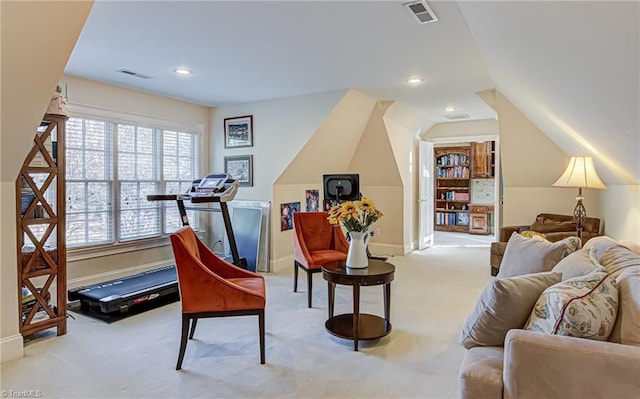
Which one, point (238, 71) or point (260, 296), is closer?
point (260, 296)

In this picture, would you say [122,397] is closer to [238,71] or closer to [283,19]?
[283,19]

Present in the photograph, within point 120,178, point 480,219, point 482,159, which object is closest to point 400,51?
point 120,178

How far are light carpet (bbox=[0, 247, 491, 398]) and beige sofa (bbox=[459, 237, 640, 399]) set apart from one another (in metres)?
0.85

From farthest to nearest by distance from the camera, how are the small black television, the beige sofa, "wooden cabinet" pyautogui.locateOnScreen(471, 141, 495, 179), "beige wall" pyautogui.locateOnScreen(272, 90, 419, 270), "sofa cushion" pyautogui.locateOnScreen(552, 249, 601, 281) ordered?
"wooden cabinet" pyautogui.locateOnScreen(471, 141, 495, 179) → "beige wall" pyautogui.locateOnScreen(272, 90, 419, 270) → the small black television → "sofa cushion" pyautogui.locateOnScreen(552, 249, 601, 281) → the beige sofa

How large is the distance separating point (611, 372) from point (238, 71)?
147 inches

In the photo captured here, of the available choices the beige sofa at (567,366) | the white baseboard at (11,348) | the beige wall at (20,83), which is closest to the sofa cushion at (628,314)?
the beige sofa at (567,366)

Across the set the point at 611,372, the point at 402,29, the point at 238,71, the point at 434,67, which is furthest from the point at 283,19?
the point at 611,372

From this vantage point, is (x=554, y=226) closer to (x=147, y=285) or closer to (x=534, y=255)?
(x=534, y=255)

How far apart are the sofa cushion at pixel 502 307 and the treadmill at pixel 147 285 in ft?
10.0

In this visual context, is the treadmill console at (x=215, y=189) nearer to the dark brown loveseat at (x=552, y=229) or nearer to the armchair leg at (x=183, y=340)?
the armchair leg at (x=183, y=340)

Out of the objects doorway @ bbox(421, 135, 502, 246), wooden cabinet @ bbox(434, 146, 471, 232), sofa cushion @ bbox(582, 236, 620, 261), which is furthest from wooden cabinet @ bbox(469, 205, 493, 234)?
sofa cushion @ bbox(582, 236, 620, 261)

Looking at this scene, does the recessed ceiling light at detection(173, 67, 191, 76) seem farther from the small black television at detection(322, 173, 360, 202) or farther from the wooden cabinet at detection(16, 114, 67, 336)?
the small black television at detection(322, 173, 360, 202)

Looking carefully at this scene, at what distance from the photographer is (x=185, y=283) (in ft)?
8.52

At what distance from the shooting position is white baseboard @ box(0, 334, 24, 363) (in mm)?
2672
